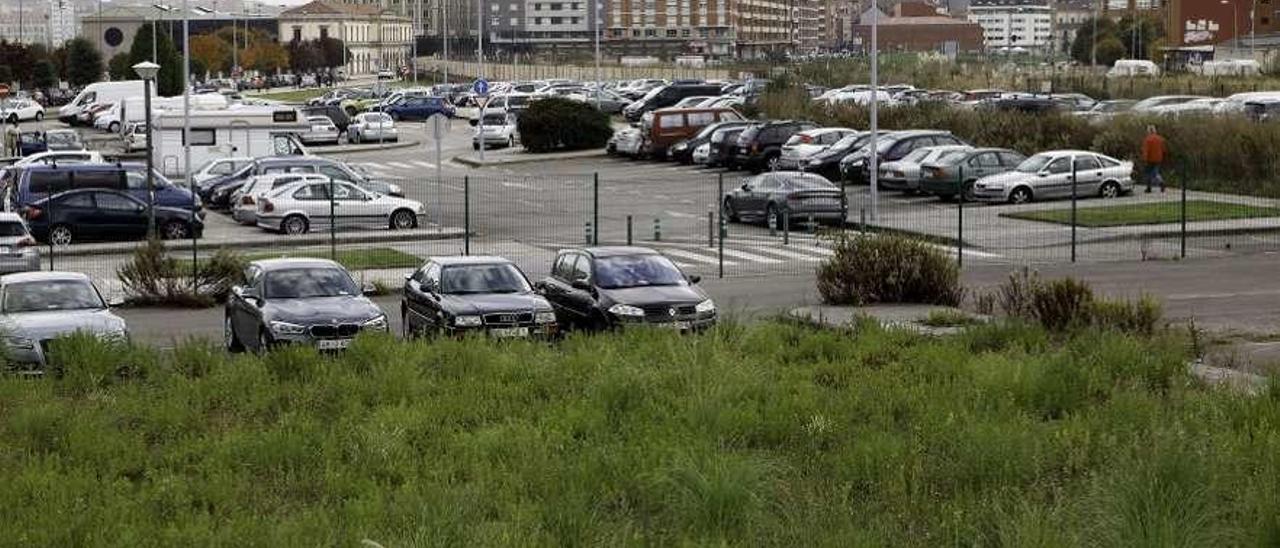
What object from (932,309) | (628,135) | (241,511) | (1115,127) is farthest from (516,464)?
(628,135)

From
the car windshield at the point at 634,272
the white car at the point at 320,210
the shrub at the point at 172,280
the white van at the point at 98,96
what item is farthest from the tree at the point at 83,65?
the car windshield at the point at 634,272

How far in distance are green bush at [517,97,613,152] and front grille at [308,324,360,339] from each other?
1635 inches

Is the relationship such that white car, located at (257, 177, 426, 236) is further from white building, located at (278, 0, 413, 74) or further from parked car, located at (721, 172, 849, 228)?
white building, located at (278, 0, 413, 74)

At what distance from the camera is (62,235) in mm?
37969

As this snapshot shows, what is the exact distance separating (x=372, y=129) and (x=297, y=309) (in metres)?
52.2

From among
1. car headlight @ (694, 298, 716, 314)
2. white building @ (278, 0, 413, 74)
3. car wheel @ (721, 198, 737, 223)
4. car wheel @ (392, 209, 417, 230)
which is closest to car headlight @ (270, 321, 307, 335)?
car headlight @ (694, 298, 716, 314)

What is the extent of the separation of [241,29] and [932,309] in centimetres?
15680

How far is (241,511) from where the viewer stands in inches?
501

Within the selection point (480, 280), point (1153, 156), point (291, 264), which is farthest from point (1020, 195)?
point (291, 264)

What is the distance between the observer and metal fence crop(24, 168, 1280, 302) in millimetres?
35000

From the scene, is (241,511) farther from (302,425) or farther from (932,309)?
(932,309)

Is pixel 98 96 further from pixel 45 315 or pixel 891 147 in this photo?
pixel 45 315

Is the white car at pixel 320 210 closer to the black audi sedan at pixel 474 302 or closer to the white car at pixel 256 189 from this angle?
the white car at pixel 256 189

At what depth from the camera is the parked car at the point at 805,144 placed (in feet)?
169
